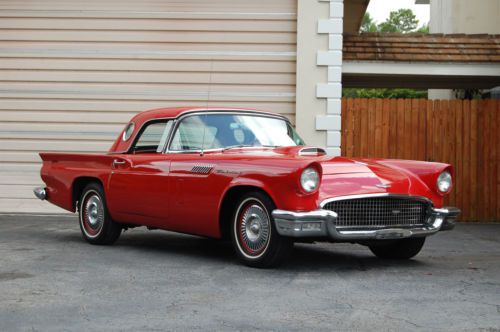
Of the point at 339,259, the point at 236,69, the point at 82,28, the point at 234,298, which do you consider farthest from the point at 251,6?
the point at 234,298

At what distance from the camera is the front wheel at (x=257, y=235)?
22.5 feet

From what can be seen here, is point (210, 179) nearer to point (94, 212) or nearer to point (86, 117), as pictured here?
point (94, 212)

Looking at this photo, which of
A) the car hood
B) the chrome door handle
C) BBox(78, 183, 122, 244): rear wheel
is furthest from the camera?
BBox(78, 183, 122, 244): rear wheel

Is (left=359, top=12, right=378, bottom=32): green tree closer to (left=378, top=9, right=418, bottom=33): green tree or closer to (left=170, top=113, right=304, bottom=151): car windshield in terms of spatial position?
(left=378, top=9, right=418, bottom=33): green tree

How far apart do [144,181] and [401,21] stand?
80.1 meters

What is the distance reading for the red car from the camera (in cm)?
677

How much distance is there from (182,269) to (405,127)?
694 centimetres

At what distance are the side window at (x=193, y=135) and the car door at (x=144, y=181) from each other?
15 centimetres

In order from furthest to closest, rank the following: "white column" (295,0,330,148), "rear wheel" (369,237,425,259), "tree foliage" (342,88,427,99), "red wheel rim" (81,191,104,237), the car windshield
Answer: "tree foliage" (342,88,427,99), "white column" (295,0,330,148), "red wheel rim" (81,191,104,237), the car windshield, "rear wheel" (369,237,425,259)

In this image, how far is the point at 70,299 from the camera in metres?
5.61

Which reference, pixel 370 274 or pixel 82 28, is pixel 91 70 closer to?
pixel 82 28

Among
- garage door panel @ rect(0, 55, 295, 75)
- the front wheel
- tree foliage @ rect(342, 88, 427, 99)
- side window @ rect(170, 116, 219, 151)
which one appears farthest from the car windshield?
tree foliage @ rect(342, 88, 427, 99)

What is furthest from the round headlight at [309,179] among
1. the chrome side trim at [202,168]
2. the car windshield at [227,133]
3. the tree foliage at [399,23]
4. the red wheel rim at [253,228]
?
the tree foliage at [399,23]

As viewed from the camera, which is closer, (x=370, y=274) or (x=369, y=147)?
(x=370, y=274)
